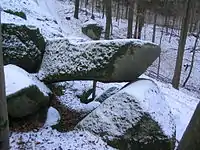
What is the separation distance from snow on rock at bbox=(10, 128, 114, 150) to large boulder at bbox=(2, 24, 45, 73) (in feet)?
8.37

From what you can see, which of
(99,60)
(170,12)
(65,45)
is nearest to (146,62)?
(99,60)

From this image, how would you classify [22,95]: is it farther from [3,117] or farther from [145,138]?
[3,117]

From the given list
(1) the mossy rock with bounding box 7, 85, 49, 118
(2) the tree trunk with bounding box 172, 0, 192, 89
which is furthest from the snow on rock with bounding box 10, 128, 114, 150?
(2) the tree trunk with bounding box 172, 0, 192, 89

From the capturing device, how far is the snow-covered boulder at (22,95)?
6441 millimetres

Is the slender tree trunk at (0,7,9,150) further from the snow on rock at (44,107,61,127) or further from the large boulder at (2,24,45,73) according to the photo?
the large boulder at (2,24,45,73)

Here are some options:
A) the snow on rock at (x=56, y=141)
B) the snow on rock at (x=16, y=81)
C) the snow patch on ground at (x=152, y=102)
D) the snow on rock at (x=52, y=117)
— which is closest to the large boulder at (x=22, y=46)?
the snow on rock at (x=16, y=81)

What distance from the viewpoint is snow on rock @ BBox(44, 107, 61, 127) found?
23.4 feet

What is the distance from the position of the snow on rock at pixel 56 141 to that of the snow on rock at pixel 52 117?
23.0 inches

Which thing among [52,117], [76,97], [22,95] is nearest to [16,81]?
[22,95]

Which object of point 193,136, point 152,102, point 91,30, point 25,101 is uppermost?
point 193,136

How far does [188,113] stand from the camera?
1084 cm

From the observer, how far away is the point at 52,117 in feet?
24.4

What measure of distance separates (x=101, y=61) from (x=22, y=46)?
227 centimetres

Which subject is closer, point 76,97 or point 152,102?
point 152,102
